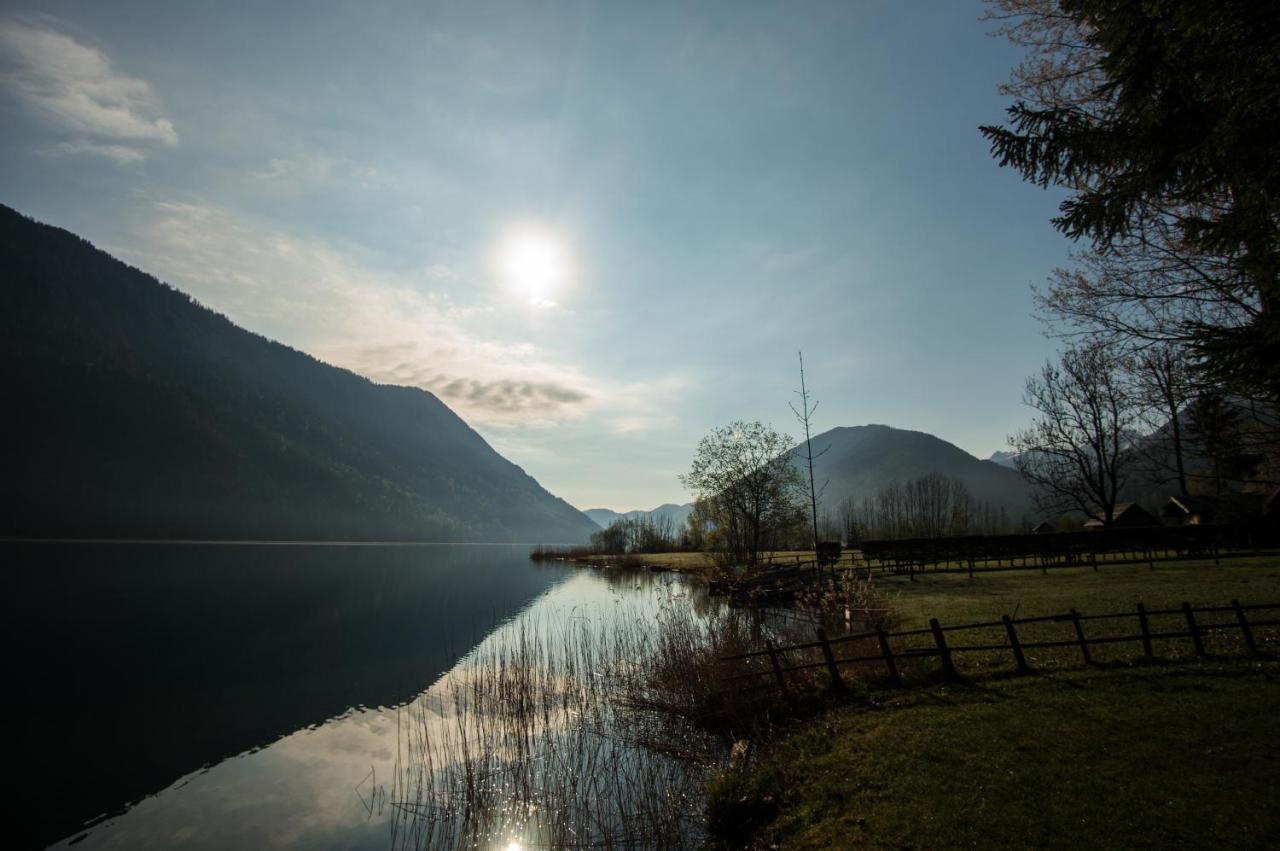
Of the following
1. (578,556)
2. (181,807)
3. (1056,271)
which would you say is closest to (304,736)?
(181,807)

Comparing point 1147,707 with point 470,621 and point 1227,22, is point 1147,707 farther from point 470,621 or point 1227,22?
point 470,621

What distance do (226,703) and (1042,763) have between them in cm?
2275

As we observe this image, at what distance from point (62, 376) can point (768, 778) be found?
259089 mm

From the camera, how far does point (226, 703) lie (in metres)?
18.4

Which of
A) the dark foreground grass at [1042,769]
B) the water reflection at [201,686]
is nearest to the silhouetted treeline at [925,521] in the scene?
the water reflection at [201,686]

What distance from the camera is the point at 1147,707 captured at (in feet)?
32.0

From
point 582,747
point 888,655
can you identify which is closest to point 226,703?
point 582,747

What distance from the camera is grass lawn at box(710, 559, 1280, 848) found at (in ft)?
21.5

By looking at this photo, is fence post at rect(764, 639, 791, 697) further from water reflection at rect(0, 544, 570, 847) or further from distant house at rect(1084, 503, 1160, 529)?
distant house at rect(1084, 503, 1160, 529)

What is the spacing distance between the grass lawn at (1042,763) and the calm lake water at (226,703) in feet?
24.3

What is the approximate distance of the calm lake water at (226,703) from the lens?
10859mm

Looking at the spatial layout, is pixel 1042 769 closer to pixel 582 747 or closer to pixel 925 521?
pixel 582 747

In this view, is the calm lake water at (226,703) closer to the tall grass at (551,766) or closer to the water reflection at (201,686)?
the water reflection at (201,686)

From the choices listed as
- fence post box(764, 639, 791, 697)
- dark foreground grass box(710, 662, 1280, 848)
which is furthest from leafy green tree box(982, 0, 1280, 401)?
fence post box(764, 639, 791, 697)
